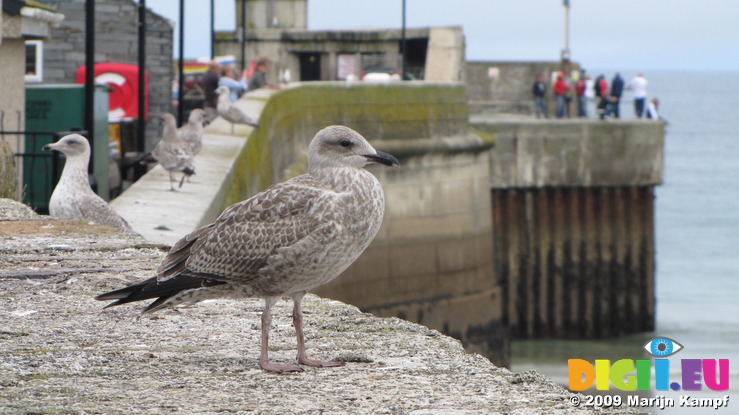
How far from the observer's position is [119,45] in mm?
29344

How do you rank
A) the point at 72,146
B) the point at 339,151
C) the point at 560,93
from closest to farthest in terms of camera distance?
1. the point at 339,151
2. the point at 72,146
3. the point at 560,93

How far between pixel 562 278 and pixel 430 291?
6.71 m

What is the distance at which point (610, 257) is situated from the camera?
3156cm

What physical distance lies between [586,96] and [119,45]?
18.2 metres

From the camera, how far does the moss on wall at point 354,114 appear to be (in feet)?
67.2

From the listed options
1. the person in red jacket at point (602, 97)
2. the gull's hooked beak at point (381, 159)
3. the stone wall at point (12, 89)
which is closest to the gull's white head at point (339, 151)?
the gull's hooked beak at point (381, 159)

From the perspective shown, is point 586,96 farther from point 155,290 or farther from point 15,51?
point 155,290

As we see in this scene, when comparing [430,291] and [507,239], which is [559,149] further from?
[430,291]

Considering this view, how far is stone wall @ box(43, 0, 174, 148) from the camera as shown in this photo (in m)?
28.5

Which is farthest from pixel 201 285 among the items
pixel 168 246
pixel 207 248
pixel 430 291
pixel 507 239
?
pixel 507 239

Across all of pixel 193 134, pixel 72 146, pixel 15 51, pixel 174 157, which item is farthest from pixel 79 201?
pixel 15 51

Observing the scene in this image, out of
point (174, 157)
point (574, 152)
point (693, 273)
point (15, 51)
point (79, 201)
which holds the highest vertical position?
point (15, 51)

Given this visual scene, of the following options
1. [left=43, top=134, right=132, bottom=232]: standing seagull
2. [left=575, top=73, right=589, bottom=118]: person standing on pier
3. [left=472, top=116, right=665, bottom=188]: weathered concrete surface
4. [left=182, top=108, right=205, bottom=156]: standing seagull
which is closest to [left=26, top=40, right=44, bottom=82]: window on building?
[left=182, top=108, right=205, bottom=156]: standing seagull

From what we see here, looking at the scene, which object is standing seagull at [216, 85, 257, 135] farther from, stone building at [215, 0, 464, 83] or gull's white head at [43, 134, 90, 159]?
stone building at [215, 0, 464, 83]
